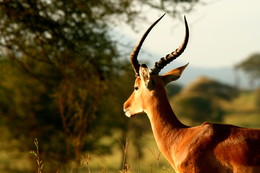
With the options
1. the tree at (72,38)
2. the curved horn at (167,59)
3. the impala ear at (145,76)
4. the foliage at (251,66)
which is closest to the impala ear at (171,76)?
the curved horn at (167,59)

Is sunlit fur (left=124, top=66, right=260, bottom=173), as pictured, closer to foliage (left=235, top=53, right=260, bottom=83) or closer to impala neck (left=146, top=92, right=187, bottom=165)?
impala neck (left=146, top=92, right=187, bottom=165)

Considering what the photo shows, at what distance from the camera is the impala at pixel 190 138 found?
511 centimetres

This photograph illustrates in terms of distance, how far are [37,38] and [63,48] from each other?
83 centimetres

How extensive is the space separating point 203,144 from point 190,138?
0.83ft

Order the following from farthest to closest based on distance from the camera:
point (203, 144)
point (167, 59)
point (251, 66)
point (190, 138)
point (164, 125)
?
point (251, 66) → point (167, 59) → point (164, 125) → point (190, 138) → point (203, 144)

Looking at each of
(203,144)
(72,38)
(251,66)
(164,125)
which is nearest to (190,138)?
(203,144)

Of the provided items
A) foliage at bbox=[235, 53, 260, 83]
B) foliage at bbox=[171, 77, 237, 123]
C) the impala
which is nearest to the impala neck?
the impala

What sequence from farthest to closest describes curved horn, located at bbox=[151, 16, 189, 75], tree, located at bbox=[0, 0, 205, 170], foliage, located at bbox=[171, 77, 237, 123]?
foliage, located at bbox=[171, 77, 237, 123]
tree, located at bbox=[0, 0, 205, 170]
curved horn, located at bbox=[151, 16, 189, 75]

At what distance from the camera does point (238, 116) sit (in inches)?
2544

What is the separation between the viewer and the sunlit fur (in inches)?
200

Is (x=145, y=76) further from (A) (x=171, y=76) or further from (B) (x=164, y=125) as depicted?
(B) (x=164, y=125)

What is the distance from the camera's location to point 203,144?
5.29m

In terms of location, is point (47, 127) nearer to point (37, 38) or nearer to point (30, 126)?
point (30, 126)

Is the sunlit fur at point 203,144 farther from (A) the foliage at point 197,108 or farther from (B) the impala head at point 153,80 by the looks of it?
(A) the foliage at point 197,108
